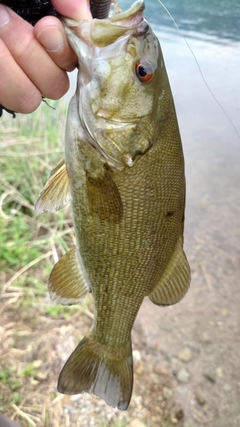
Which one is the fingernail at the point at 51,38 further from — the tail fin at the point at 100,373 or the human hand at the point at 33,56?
the tail fin at the point at 100,373

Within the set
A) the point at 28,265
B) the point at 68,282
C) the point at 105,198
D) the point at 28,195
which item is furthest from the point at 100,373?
the point at 28,195

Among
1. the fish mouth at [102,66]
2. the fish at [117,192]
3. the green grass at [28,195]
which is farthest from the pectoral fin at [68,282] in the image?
the green grass at [28,195]

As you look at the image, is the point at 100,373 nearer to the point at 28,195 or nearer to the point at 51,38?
the point at 51,38

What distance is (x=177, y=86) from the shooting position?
24.6ft

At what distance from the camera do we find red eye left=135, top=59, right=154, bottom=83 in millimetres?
1227

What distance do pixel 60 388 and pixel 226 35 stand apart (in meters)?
9.71

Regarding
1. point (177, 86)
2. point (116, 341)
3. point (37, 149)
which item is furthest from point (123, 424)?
point (177, 86)

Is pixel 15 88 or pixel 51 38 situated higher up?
pixel 51 38

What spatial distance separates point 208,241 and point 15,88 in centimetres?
369

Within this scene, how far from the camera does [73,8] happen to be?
3.59 feet

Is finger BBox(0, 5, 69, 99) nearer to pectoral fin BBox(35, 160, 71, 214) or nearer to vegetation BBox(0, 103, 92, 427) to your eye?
pectoral fin BBox(35, 160, 71, 214)

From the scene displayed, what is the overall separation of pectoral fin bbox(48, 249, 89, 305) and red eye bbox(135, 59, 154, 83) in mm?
654

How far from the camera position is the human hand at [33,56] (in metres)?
1.10

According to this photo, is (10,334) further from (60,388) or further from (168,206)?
(168,206)
